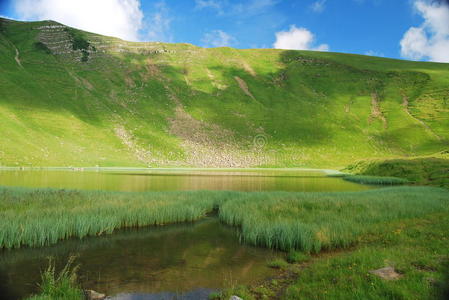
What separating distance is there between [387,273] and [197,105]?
130659 millimetres

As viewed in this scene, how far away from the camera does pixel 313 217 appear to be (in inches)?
748

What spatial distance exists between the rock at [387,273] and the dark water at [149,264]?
3961 millimetres

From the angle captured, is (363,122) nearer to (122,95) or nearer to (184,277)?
(122,95)

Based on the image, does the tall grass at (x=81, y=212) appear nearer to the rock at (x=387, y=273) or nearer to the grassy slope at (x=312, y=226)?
the grassy slope at (x=312, y=226)

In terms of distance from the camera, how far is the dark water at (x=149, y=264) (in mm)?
10289

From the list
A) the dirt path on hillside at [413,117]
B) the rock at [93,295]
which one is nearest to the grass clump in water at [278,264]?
the rock at [93,295]

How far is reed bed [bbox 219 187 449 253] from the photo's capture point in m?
15.2

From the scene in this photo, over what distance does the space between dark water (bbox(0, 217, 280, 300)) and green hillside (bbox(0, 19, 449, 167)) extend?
71528 mm

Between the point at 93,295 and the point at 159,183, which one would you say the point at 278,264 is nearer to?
the point at 93,295

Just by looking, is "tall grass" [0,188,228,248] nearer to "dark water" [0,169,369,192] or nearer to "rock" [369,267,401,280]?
"dark water" [0,169,369,192]

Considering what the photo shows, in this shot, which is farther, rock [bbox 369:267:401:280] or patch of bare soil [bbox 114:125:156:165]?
patch of bare soil [bbox 114:125:156:165]

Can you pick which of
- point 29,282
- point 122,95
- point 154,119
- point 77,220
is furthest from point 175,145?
point 29,282

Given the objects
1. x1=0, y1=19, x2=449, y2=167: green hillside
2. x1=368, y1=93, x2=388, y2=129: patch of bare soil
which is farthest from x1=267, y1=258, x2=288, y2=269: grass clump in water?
x1=368, y1=93, x2=388, y2=129: patch of bare soil

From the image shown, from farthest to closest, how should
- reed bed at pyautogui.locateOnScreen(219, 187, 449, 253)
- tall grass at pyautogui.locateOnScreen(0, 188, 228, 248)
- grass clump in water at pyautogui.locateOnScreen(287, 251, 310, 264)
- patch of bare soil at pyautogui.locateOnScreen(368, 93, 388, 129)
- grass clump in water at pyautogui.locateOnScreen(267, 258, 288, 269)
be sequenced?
1. patch of bare soil at pyautogui.locateOnScreen(368, 93, 388, 129)
2. reed bed at pyautogui.locateOnScreen(219, 187, 449, 253)
3. tall grass at pyautogui.locateOnScreen(0, 188, 228, 248)
4. grass clump in water at pyautogui.locateOnScreen(287, 251, 310, 264)
5. grass clump in water at pyautogui.locateOnScreen(267, 258, 288, 269)
